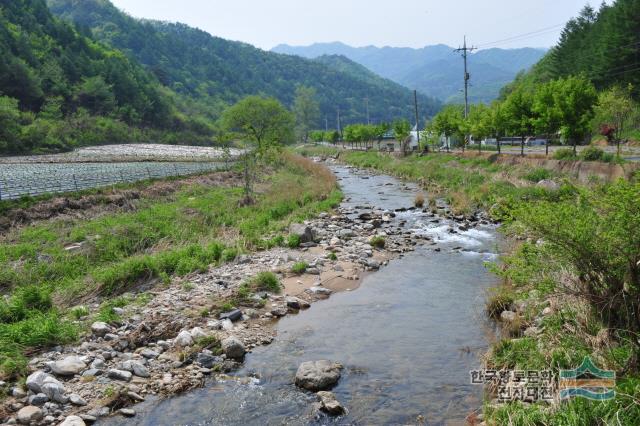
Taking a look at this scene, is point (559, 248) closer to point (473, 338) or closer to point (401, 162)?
point (473, 338)

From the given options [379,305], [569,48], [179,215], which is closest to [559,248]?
[379,305]

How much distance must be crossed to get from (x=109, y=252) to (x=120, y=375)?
28.6 feet

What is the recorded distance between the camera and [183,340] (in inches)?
435

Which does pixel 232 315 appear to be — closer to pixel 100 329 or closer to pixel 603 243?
pixel 100 329

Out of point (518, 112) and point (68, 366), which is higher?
point (518, 112)

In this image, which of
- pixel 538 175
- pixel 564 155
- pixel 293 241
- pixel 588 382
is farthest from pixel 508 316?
pixel 564 155

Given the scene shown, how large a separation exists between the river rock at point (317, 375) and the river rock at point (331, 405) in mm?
415

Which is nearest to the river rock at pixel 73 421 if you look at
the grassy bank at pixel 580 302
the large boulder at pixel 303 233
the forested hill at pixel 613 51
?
the grassy bank at pixel 580 302

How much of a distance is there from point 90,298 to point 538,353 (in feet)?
39.3

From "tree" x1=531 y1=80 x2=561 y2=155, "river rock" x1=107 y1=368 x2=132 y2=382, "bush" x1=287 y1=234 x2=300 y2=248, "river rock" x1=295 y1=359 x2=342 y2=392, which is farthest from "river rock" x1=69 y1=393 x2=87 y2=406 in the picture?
"tree" x1=531 y1=80 x2=561 y2=155

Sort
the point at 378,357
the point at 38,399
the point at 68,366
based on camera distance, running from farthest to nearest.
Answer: the point at 378,357, the point at 68,366, the point at 38,399

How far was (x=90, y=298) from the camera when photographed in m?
13.7

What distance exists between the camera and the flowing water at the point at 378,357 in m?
8.55

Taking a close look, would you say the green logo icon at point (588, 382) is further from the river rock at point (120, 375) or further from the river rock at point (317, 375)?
the river rock at point (120, 375)
